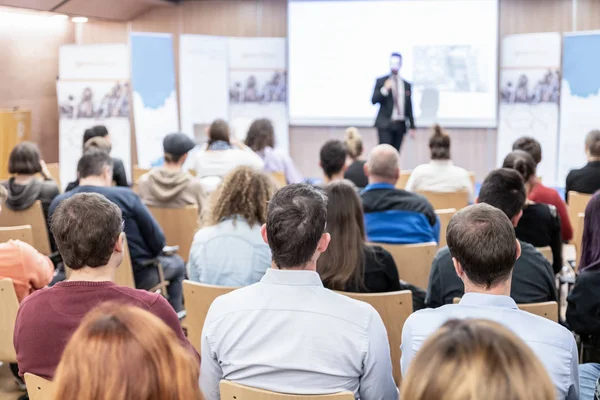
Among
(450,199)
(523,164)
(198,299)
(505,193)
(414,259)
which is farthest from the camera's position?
(450,199)

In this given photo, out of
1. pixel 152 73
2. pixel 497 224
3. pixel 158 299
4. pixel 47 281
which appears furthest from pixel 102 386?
pixel 152 73

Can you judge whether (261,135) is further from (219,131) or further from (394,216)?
(394,216)

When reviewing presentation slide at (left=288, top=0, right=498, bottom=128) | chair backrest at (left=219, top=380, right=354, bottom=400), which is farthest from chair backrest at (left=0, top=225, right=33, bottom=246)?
presentation slide at (left=288, top=0, right=498, bottom=128)

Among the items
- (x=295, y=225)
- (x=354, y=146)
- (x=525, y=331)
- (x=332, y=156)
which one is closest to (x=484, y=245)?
(x=525, y=331)

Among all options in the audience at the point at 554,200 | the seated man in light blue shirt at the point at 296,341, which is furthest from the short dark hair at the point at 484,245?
the audience at the point at 554,200

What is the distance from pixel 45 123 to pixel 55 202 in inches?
241

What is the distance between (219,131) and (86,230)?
12.8 feet

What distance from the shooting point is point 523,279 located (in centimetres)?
306

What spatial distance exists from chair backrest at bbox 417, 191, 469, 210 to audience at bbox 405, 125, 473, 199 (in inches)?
7.4

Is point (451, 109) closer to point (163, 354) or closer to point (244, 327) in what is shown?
point (244, 327)

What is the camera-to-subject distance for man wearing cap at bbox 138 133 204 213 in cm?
533

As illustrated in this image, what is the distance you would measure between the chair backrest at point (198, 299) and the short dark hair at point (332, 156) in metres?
2.43

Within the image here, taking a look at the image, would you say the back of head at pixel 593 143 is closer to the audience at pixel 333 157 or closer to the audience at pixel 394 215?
the audience at pixel 333 157

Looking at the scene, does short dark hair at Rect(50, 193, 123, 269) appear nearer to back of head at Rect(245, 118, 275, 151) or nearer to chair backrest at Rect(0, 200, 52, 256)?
chair backrest at Rect(0, 200, 52, 256)
